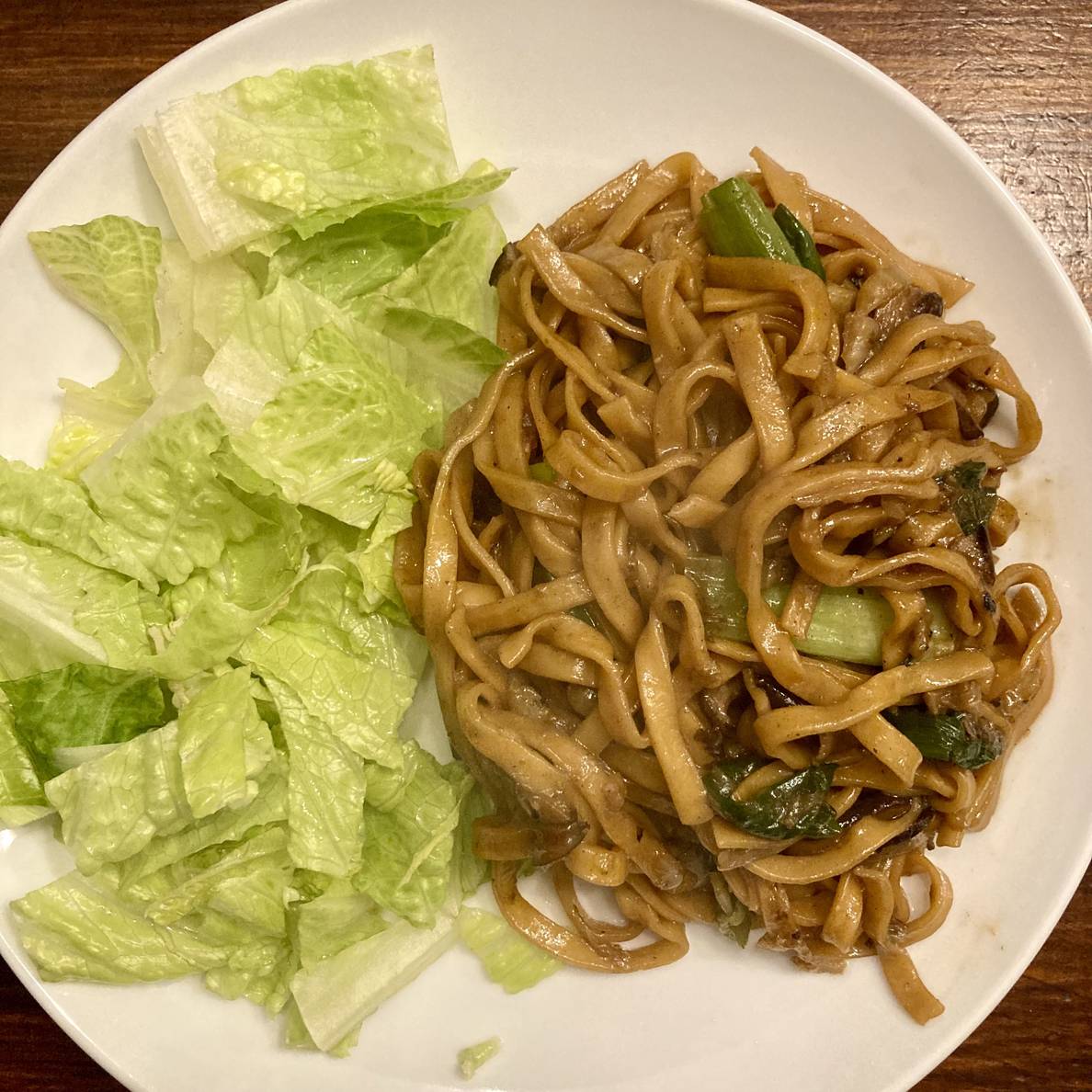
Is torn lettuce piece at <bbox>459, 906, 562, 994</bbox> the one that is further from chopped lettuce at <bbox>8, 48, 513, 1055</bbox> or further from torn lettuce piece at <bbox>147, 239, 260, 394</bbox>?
torn lettuce piece at <bbox>147, 239, 260, 394</bbox>

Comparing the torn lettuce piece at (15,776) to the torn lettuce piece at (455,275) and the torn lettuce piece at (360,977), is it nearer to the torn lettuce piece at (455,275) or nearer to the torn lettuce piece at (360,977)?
the torn lettuce piece at (360,977)

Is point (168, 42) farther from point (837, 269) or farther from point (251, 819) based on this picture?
point (251, 819)

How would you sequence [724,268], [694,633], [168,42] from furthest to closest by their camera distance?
[168,42] < [724,268] < [694,633]

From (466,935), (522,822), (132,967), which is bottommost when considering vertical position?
(466,935)

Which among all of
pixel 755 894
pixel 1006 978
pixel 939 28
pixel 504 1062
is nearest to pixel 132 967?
pixel 504 1062

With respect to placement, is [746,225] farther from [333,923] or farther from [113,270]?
[333,923]

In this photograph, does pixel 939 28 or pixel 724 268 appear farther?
pixel 939 28

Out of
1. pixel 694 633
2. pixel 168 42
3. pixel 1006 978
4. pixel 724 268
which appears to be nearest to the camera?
pixel 694 633
